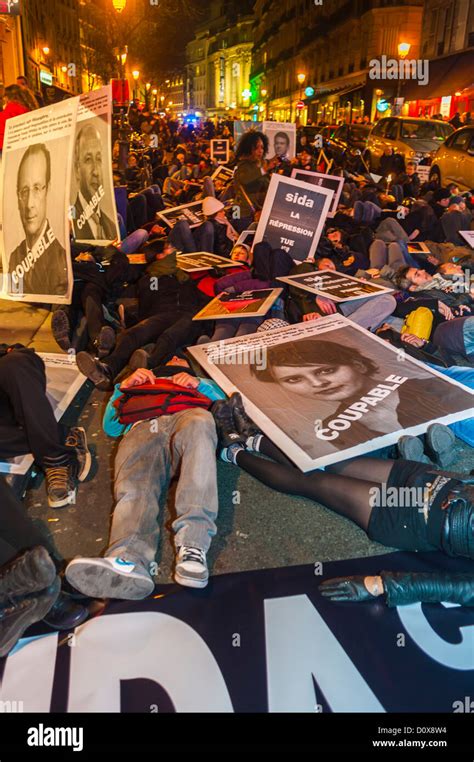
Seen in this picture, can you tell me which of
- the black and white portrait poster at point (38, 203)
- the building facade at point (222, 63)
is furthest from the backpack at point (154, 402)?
the building facade at point (222, 63)

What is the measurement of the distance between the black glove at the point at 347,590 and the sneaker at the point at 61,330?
129 inches

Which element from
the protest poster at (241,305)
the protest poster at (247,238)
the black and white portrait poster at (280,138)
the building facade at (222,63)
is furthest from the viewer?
the building facade at (222,63)

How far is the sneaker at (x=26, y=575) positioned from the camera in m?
2.24

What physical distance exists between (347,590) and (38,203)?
13.6 feet

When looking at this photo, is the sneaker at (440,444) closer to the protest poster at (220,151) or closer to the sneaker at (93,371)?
the sneaker at (93,371)

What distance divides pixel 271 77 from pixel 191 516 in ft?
275

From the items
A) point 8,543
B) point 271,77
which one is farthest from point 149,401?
point 271,77

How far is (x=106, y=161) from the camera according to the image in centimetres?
683

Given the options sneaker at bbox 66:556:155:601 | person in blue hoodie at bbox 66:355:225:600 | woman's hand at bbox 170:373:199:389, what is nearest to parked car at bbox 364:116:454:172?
woman's hand at bbox 170:373:199:389

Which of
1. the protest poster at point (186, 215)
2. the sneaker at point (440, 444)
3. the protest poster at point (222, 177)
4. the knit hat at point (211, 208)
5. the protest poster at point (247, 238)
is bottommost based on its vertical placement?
the sneaker at point (440, 444)

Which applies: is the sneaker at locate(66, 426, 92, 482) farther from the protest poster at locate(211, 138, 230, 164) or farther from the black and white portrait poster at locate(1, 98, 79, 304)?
the protest poster at locate(211, 138, 230, 164)

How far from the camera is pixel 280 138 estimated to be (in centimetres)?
1130

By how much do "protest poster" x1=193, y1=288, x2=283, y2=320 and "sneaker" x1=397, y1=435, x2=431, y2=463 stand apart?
214 cm
